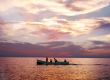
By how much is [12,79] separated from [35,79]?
19.9ft

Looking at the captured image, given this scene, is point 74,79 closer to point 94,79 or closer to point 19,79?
point 94,79

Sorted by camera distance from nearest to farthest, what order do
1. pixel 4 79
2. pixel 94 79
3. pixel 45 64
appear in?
pixel 4 79 → pixel 94 79 → pixel 45 64

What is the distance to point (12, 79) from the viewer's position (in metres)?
71.6

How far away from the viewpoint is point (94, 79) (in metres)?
75.1

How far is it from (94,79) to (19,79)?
20.7 m

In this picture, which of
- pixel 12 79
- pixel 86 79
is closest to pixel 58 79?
pixel 86 79

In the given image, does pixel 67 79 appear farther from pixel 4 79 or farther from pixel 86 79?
pixel 4 79

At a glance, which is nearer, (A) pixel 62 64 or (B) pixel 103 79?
(B) pixel 103 79

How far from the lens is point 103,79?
72.5m

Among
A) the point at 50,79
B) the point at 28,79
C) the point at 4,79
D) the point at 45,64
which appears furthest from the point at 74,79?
the point at 45,64

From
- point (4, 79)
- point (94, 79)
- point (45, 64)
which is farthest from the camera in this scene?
point (45, 64)

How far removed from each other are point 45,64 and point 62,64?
981 cm

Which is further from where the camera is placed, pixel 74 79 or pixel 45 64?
pixel 45 64

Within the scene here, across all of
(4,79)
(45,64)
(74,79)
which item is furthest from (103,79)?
(45,64)
